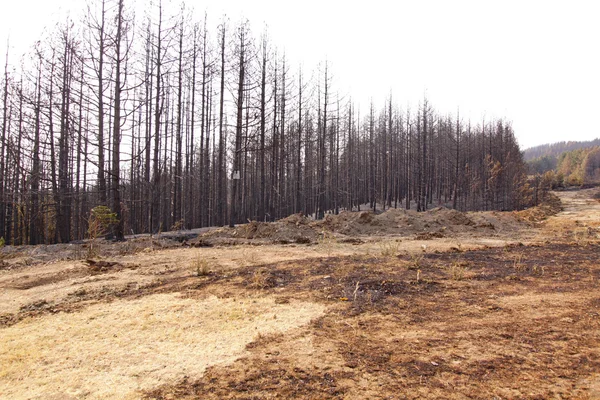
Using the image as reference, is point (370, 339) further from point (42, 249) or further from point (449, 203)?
point (449, 203)

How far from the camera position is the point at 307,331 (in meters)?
3.15

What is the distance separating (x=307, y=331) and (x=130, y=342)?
170 centimetres

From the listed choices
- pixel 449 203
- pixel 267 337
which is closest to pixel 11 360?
pixel 267 337

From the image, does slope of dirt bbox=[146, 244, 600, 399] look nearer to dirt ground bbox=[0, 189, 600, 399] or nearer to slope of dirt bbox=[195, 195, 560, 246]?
dirt ground bbox=[0, 189, 600, 399]

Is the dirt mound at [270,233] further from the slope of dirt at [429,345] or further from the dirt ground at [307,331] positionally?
the slope of dirt at [429,345]

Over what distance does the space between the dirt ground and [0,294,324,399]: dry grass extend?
0.02 m

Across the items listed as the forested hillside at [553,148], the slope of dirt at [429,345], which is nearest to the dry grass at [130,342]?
the slope of dirt at [429,345]

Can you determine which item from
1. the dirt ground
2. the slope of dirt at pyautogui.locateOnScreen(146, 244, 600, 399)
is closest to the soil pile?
the dirt ground

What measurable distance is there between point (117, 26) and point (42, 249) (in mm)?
8131

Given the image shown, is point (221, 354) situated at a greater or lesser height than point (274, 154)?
lesser

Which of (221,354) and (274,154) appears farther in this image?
(274,154)

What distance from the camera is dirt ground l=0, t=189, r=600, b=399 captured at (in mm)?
2232

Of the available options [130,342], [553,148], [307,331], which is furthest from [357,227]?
[553,148]

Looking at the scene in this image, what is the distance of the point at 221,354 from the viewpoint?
109 inches
